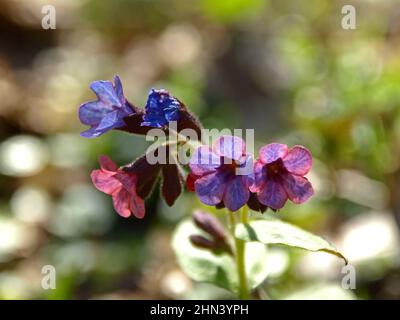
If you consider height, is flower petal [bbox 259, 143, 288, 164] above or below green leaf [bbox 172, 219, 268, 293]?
above

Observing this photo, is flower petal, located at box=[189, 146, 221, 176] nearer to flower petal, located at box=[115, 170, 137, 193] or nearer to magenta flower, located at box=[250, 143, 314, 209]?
magenta flower, located at box=[250, 143, 314, 209]

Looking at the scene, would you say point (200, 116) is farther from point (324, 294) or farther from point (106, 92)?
point (106, 92)

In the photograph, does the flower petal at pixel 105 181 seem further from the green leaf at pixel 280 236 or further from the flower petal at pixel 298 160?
the flower petal at pixel 298 160

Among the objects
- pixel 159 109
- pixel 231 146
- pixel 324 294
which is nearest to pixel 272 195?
pixel 231 146

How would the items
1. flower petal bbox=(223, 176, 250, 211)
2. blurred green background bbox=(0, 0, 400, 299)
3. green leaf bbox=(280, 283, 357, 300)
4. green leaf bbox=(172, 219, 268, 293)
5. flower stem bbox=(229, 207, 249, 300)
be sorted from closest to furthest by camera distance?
1. flower petal bbox=(223, 176, 250, 211)
2. flower stem bbox=(229, 207, 249, 300)
3. green leaf bbox=(172, 219, 268, 293)
4. green leaf bbox=(280, 283, 357, 300)
5. blurred green background bbox=(0, 0, 400, 299)

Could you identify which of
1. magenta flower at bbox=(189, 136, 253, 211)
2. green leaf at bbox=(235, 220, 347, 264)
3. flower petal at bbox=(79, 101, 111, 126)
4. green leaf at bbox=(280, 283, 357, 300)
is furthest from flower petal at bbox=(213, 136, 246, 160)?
green leaf at bbox=(280, 283, 357, 300)

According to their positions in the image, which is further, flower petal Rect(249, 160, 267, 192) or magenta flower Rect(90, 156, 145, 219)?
magenta flower Rect(90, 156, 145, 219)

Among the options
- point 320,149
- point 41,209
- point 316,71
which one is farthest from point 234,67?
point 41,209

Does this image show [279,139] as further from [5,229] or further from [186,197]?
[5,229]
